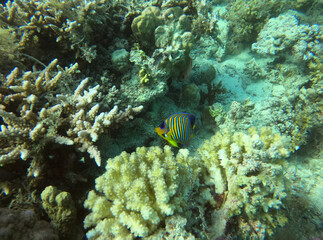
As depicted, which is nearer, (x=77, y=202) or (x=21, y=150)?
(x=21, y=150)

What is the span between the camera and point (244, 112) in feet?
13.8

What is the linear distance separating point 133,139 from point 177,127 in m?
1.09

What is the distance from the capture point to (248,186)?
2176mm

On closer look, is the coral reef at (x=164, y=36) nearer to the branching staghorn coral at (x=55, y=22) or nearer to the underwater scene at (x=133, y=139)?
the underwater scene at (x=133, y=139)

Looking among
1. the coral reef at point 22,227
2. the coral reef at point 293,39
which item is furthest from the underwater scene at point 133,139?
the coral reef at point 293,39

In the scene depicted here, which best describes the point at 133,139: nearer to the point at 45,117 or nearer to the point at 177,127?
the point at 177,127

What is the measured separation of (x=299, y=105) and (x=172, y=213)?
15.8 ft

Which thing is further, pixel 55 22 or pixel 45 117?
pixel 55 22

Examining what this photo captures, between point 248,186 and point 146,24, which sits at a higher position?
point 146,24

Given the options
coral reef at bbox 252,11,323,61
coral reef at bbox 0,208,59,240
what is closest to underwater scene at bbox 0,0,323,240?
coral reef at bbox 0,208,59,240

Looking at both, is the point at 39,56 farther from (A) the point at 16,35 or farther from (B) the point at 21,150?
(B) the point at 21,150

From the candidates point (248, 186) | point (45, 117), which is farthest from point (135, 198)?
point (45, 117)

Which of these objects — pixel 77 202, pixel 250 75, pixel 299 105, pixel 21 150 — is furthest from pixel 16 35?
pixel 299 105

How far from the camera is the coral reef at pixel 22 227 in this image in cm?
170
